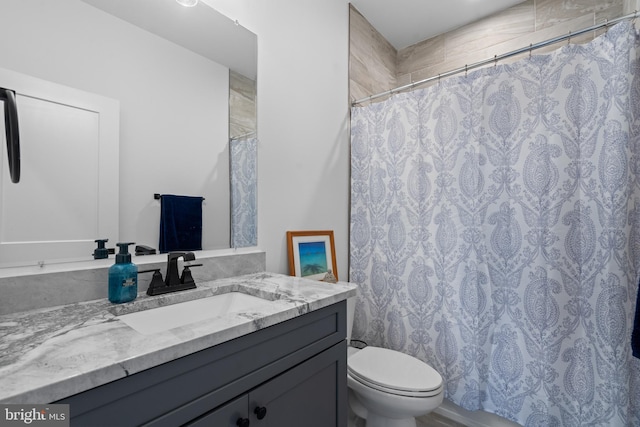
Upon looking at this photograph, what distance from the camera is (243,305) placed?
3.80ft

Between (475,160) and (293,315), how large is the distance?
1.28 metres

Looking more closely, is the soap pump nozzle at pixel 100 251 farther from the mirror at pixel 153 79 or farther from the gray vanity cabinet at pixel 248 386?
the gray vanity cabinet at pixel 248 386

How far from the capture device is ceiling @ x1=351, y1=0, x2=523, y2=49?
2.10m

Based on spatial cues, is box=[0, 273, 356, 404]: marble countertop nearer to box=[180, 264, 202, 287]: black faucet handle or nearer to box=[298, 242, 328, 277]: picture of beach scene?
box=[180, 264, 202, 287]: black faucet handle

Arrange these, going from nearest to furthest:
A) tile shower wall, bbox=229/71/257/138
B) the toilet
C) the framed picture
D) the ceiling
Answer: the toilet, tile shower wall, bbox=229/71/257/138, the framed picture, the ceiling

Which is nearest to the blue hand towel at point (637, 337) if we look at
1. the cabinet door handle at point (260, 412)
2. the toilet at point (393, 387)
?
the toilet at point (393, 387)

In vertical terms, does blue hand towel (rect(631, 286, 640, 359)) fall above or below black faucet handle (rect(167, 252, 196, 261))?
below

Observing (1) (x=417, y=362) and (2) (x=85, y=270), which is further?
(1) (x=417, y=362)

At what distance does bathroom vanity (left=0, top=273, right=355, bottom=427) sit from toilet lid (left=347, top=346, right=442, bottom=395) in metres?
0.30

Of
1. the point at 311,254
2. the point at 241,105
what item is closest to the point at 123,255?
the point at 241,105

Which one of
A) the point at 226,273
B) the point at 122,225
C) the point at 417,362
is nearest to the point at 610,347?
the point at 417,362

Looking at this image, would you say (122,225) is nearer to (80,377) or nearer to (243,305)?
(243,305)

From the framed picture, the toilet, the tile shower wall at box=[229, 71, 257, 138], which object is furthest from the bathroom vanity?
the tile shower wall at box=[229, 71, 257, 138]

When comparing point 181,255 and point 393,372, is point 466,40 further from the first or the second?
point 181,255
